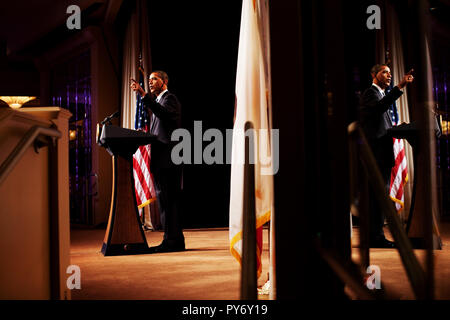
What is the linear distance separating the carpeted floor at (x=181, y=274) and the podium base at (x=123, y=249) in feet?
0.21

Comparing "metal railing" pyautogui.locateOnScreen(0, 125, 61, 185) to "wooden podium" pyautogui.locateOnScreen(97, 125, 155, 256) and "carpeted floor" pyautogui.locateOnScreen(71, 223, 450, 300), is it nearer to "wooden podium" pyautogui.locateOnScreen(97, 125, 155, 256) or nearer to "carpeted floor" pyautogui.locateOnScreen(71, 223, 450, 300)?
"carpeted floor" pyautogui.locateOnScreen(71, 223, 450, 300)

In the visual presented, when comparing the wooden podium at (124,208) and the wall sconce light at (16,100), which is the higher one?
the wall sconce light at (16,100)

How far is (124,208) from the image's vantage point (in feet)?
11.8

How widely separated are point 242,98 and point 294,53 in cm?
50

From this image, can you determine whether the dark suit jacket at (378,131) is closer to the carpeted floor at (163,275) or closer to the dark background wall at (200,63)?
the carpeted floor at (163,275)

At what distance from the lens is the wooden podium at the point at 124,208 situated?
3.57 meters

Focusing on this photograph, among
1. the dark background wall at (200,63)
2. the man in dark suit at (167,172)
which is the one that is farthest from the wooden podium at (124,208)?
the dark background wall at (200,63)

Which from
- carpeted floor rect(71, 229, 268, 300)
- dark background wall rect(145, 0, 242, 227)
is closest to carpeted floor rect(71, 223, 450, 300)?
carpeted floor rect(71, 229, 268, 300)

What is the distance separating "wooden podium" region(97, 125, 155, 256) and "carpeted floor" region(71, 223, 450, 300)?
0.12 m

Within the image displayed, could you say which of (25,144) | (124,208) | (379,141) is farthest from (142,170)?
(25,144)

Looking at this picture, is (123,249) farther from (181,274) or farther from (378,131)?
(378,131)

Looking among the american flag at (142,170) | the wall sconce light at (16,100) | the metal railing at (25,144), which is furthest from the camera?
the wall sconce light at (16,100)
